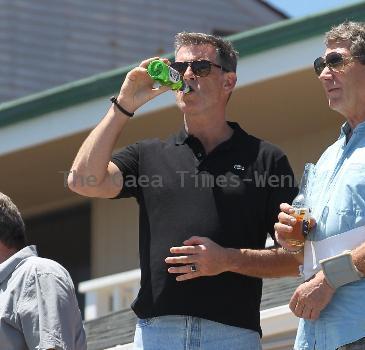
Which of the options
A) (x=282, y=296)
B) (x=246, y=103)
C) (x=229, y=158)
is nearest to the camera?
(x=229, y=158)

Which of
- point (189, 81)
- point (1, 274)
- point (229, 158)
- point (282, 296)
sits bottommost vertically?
point (282, 296)

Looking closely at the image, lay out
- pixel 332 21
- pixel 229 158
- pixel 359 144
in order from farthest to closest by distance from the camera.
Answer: pixel 332 21 < pixel 229 158 < pixel 359 144

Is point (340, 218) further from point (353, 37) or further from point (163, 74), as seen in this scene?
point (163, 74)

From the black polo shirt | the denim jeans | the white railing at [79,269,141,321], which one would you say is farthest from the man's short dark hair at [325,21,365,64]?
the white railing at [79,269,141,321]

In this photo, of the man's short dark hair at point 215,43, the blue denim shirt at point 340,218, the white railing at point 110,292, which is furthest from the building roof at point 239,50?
the blue denim shirt at point 340,218

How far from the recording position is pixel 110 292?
1054 cm

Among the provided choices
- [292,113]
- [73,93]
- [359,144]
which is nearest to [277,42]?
[292,113]

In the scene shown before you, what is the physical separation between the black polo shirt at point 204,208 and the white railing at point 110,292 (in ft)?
14.2

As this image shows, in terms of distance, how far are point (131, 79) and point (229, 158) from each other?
0.59 meters

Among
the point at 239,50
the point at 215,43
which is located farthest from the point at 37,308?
the point at 239,50

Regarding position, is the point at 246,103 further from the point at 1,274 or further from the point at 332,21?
the point at 1,274

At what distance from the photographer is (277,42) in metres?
9.78

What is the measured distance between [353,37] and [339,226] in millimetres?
909

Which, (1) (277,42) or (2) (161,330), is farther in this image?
(1) (277,42)
